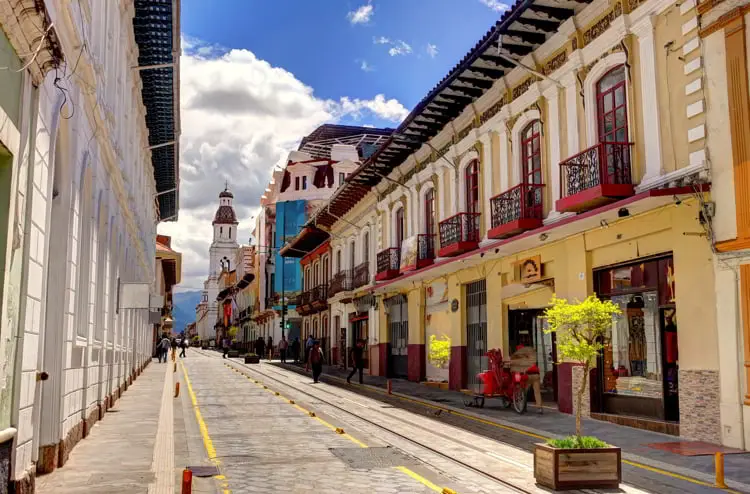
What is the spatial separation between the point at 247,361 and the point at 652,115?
3172cm

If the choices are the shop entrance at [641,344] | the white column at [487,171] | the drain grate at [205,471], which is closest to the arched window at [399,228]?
the white column at [487,171]

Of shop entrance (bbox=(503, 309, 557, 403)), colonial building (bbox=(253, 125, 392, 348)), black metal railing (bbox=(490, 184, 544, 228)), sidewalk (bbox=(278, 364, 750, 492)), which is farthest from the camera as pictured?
colonial building (bbox=(253, 125, 392, 348))

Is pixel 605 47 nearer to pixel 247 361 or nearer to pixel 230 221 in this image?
pixel 247 361

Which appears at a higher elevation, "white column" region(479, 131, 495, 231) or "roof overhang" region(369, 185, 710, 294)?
"white column" region(479, 131, 495, 231)

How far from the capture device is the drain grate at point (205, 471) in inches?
356

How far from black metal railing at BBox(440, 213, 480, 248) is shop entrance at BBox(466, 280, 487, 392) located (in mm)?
1402

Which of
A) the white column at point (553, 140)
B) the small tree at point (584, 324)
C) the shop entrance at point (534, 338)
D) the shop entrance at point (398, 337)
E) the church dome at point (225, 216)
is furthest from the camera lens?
the church dome at point (225, 216)

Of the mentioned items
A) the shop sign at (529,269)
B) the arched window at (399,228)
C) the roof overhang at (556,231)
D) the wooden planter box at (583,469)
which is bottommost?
the wooden planter box at (583,469)

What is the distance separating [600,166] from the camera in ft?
45.4

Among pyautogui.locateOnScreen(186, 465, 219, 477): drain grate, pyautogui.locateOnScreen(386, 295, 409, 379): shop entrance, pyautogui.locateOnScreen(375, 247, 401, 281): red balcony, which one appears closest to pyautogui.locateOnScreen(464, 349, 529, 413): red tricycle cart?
pyautogui.locateOnScreen(186, 465, 219, 477): drain grate

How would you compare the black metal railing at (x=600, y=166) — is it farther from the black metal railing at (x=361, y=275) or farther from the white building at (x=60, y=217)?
the black metal railing at (x=361, y=275)

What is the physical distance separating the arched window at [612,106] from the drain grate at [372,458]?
7.65 meters

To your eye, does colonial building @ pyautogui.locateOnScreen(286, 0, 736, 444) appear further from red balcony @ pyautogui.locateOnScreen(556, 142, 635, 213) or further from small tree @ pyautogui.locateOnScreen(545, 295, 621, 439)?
small tree @ pyautogui.locateOnScreen(545, 295, 621, 439)

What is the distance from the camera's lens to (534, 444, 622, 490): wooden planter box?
8141mm
